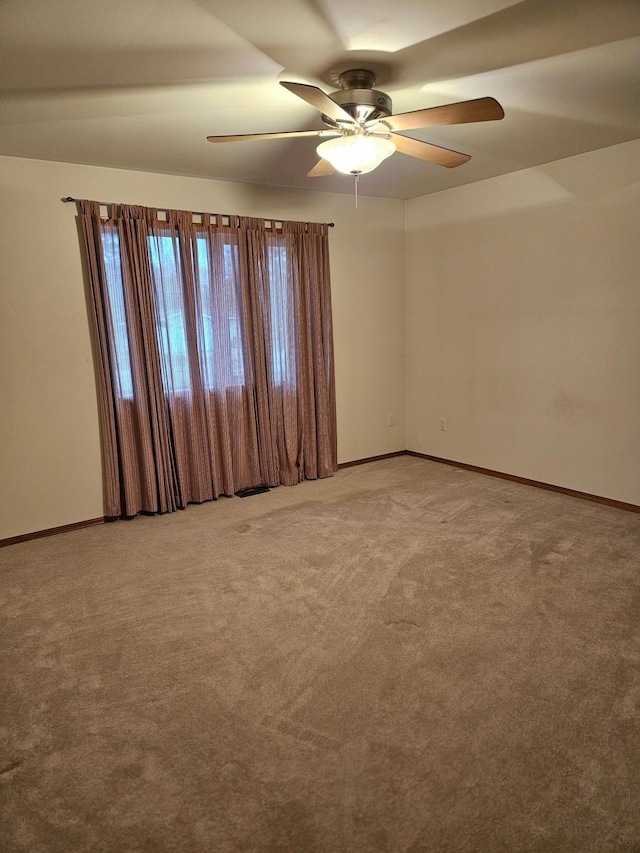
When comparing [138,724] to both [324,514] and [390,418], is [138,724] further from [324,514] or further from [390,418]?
[390,418]

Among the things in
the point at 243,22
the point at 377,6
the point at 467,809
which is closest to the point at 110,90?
the point at 243,22

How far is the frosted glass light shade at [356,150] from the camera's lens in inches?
96.0

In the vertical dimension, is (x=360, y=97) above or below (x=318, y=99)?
above

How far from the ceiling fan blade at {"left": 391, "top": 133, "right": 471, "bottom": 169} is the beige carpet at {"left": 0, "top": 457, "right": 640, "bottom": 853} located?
7.20 ft

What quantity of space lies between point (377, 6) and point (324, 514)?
302 cm

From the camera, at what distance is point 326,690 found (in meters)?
2.16

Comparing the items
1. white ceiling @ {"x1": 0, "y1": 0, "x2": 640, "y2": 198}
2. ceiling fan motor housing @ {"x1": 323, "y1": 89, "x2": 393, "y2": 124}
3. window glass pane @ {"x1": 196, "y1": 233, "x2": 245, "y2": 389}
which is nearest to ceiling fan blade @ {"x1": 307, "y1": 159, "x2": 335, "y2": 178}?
white ceiling @ {"x1": 0, "y1": 0, "x2": 640, "y2": 198}

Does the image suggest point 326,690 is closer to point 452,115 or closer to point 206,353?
point 452,115

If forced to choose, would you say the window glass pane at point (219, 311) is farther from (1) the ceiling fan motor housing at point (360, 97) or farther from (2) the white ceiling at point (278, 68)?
(1) the ceiling fan motor housing at point (360, 97)

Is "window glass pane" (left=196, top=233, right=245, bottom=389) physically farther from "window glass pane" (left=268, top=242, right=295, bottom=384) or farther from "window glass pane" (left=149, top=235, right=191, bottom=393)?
"window glass pane" (left=268, top=242, right=295, bottom=384)

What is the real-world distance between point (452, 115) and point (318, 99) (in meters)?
0.56

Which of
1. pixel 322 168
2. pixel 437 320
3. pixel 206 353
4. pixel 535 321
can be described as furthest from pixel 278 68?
pixel 437 320

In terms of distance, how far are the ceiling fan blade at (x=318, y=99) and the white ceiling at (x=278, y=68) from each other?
21cm

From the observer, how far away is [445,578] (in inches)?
119
